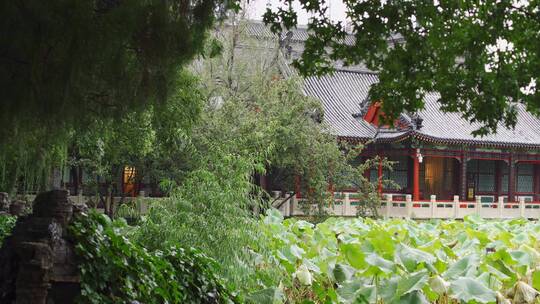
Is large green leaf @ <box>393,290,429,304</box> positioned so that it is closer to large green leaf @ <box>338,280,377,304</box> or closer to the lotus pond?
the lotus pond

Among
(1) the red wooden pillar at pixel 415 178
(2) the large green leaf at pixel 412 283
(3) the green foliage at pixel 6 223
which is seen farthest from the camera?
(1) the red wooden pillar at pixel 415 178


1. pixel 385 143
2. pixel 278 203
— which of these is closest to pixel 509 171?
pixel 385 143

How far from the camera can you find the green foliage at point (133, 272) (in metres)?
5.21

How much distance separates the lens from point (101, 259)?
5.30m

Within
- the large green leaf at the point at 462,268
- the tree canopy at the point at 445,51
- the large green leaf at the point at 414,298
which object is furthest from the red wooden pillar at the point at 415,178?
the tree canopy at the point at 445,51

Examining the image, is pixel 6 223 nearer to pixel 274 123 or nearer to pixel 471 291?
pixel 471 291

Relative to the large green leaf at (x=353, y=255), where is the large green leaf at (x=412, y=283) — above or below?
below

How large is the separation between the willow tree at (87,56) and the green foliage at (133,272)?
645 millimetres

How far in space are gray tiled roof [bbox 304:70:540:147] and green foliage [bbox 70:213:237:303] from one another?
1937 cm

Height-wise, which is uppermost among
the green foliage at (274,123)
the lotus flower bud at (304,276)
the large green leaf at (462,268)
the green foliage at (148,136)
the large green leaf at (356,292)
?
the green foliage at (274,123)

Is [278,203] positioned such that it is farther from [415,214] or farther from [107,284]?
[107,284]

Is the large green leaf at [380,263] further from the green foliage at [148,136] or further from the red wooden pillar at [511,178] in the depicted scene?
the red wooden pillar at [511,178]

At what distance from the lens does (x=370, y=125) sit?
2780 cm

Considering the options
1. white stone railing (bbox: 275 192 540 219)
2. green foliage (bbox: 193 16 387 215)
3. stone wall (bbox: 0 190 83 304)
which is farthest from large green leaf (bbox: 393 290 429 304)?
white stone railing (bbox: 275 192 540 219)
